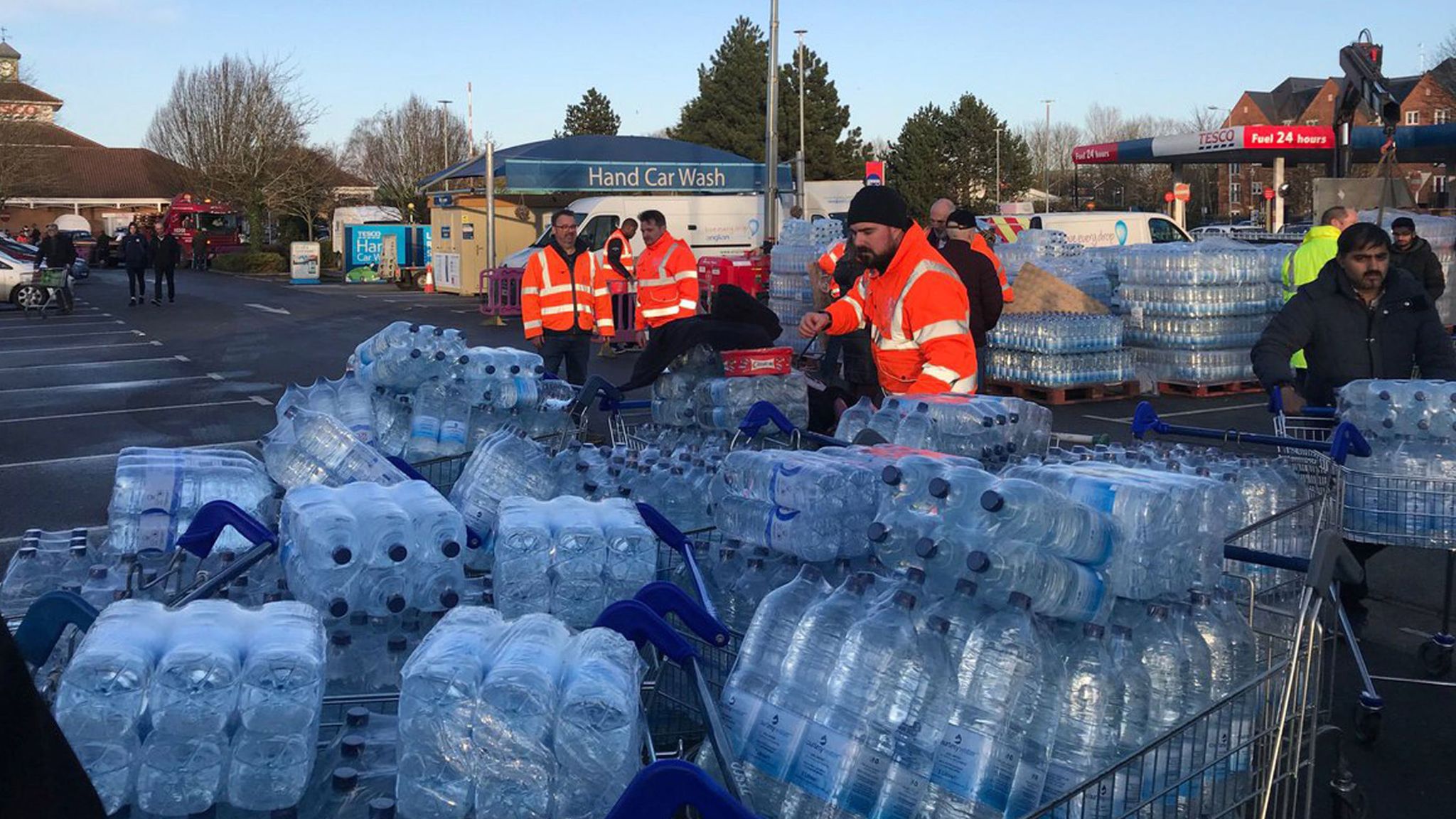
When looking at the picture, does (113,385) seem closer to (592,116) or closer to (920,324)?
(920,324)

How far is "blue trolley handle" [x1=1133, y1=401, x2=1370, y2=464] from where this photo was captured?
582 cm

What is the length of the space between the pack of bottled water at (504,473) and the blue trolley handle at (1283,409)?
358 cm

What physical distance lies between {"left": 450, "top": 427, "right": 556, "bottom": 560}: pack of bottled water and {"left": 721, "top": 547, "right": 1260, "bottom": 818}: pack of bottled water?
2658 millimetres

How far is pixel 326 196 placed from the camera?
69562 mm

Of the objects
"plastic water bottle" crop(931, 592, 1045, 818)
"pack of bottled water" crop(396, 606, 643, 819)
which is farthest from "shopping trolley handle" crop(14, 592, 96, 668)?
"plastic water bottle" crop(931, 592, 1045, 818)

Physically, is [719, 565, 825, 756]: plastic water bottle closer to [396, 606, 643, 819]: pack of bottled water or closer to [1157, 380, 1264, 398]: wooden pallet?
[396, 606, 643, 819]: pack of bottled water

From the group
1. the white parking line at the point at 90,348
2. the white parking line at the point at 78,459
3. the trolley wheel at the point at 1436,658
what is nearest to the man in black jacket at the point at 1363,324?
the trolley wheel at the point at 1436,658

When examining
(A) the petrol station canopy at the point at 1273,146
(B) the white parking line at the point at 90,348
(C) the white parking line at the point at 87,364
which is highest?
(A) the petrol station canopy at the point at 1273,146

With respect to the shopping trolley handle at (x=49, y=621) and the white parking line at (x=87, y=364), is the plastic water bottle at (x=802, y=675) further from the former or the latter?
the white parking line at (x=87, y=364)

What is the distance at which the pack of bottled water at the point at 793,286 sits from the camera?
757 inches

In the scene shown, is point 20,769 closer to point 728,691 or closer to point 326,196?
point 728,691

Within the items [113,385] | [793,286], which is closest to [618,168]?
[793,286]

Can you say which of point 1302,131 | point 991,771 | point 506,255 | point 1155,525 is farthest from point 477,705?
point 1302,131

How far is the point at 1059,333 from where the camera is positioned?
1530 centimetres
